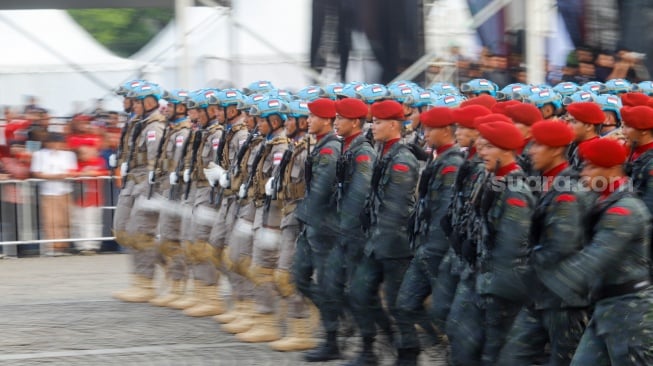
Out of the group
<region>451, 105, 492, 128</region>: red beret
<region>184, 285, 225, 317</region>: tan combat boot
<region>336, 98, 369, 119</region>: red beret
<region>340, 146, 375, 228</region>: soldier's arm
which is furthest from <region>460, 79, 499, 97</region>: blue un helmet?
<region>451, 105, 492, 128</region>: red beret

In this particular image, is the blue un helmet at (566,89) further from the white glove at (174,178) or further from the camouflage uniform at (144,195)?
the camouflage uniform at (144,195)

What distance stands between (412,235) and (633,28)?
673cm

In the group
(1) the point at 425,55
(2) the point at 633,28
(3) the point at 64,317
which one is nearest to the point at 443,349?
(3) the point at 64,317

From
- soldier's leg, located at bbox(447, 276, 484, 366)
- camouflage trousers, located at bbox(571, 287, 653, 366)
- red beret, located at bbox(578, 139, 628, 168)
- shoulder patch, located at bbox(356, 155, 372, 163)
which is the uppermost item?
red beret, located at bbox(578, 139, 628, 168)

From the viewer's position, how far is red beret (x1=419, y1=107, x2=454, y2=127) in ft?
26.4

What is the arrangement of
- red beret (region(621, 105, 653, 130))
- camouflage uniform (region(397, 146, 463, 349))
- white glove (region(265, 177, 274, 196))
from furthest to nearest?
white glove (region(265, 177, 274, 196)) → camouflage uniform (region(397, 146, 463, 349)) → red beret (region(621, 105, 653, 130))

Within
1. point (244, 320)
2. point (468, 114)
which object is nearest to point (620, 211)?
point (468, 114)

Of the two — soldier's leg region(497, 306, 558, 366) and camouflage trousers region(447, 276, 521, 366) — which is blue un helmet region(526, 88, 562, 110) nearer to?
camouflage trousers region(447, 276, 521, 366)

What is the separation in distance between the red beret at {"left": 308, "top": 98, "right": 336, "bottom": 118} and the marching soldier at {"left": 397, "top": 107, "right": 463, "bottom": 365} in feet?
3.80

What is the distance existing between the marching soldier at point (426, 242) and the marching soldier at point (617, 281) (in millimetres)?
1879

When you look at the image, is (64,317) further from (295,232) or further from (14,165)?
(14,165)

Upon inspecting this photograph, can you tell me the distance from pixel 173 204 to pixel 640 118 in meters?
5.22

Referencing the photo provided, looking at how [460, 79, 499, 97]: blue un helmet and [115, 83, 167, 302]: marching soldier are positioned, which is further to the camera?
[115, 83, 167, 302]: marching soldier

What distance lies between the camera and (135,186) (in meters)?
11.9
